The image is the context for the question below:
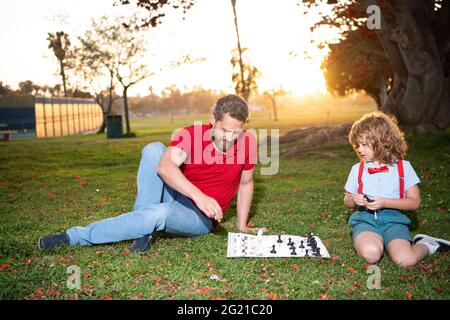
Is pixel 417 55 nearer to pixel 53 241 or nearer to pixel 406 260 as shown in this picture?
pixel 406 260

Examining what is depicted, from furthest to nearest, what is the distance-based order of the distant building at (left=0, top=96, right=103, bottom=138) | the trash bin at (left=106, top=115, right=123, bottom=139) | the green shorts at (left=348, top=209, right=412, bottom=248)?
the distant building at (left=0, top=96, right=103, bottom=138)
the trash bin at (left=106, top=115, right=123, bottom=139)
the green shorts at (left=348, top=209, right=412, bottom=248)

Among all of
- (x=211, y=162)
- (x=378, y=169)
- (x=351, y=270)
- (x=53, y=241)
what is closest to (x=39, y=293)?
(x=53, y=241)

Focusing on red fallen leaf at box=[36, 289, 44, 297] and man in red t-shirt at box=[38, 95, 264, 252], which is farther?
man in red t-shirt at box=[38, 95, 264, 252]

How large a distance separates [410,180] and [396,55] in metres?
11.3

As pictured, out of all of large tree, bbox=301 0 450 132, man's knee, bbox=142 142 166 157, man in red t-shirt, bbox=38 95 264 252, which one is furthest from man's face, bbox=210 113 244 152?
large tree, bbox=301 0 450 132

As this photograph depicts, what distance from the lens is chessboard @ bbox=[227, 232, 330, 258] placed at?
15.1ft

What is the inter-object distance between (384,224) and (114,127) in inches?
1173

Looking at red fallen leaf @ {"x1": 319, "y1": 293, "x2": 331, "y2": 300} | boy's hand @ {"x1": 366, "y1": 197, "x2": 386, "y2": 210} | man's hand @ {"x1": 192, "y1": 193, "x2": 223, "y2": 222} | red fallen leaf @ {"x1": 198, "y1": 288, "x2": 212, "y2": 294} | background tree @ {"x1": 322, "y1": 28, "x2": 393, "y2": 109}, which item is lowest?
red fallen leaf @ {"x1": 319, "y1": 293, "x2": 331, "y2": 300}

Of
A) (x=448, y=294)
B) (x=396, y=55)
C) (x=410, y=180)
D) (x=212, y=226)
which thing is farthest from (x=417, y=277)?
(x=396, y=55)

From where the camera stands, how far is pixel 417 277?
4109 millimetres

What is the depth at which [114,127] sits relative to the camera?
108 feet

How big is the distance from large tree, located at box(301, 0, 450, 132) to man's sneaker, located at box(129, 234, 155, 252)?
1150 centimetres

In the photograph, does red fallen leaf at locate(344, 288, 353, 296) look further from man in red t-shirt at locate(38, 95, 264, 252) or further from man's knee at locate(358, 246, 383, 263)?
man in red t-shirt at locate(38, 95, 264, 252)
